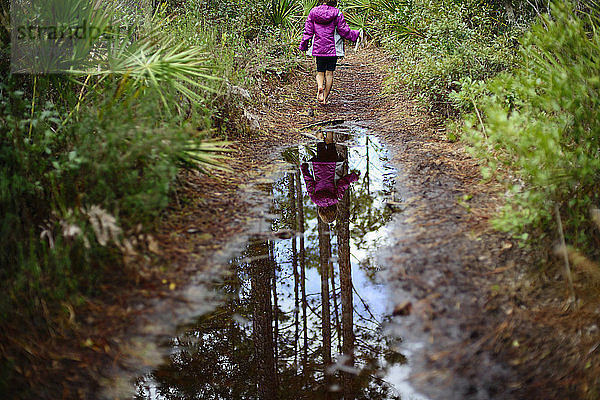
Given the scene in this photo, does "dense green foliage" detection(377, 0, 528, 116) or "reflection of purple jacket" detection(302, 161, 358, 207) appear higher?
"dense green foliage" detection(377, 0, 528, 116)

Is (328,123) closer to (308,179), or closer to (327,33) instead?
(327,33)

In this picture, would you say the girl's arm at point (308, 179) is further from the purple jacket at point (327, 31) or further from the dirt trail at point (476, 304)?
the purple jacket at point (327, 31)

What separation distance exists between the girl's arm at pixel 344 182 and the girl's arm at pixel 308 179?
0.95 ft

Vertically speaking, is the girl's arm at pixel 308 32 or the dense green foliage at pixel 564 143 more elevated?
the girl's arm at pixel 308 32

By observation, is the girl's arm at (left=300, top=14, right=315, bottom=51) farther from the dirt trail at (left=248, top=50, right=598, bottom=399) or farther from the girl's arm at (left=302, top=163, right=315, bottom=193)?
the dirt trail at (left=248, top=50, right=598, bottom=399)

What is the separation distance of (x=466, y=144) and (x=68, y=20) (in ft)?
15.2

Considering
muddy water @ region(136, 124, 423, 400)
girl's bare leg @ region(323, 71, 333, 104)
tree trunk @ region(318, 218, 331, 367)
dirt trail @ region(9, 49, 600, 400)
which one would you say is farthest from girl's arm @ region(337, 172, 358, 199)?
girl's bare leg @ region(323, 71, 333, 104)

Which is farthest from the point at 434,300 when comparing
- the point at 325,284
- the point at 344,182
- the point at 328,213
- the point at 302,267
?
the point at 344,182

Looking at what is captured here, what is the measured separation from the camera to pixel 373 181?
18.7ft

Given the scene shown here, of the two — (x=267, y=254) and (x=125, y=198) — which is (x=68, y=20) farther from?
(x=267, y=254)

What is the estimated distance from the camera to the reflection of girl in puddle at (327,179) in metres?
5.08

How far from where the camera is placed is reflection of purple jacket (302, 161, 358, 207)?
524 cm

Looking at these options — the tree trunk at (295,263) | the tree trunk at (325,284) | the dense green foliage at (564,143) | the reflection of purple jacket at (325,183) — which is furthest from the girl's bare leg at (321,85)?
the dense green foliage at (564,143)

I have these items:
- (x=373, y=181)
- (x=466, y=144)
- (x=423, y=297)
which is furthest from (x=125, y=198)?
(x=466, y=144)
